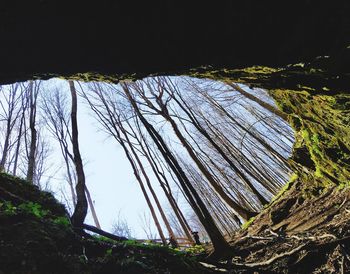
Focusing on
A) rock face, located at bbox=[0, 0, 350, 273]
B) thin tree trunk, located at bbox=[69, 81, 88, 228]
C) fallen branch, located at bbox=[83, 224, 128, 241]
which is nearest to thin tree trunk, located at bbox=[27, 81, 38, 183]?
thin tree trunk, located at bbox=[69, 81, 88, 228]

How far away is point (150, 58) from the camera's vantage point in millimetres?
2479

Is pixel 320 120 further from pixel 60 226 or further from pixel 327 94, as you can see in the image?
pixel 60 226

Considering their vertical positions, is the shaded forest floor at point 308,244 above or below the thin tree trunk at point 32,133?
below

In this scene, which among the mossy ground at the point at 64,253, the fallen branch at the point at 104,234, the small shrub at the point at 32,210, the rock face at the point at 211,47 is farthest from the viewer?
the fallen branch at the point at 104,234

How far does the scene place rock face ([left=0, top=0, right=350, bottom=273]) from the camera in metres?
2.04

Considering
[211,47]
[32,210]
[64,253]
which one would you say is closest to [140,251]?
[64,253]

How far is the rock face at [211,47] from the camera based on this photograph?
2037mm

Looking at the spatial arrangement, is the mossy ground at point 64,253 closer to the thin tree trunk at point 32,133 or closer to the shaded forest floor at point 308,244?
the shaded forest floor at point 308,244

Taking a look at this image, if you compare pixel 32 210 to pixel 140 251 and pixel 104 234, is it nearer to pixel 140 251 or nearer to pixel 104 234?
pixel 104 234

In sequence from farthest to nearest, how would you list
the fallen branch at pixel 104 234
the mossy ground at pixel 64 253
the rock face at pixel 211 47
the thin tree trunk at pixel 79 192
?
the thin tree trunk at pixel 79 192, the fallen branch at pixel 104 234, the mossy ground at pixel 64 253, the rock face at pixel 211 47

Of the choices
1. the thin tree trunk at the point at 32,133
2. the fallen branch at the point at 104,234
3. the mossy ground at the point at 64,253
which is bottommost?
the mossy ground at the point at 64,253

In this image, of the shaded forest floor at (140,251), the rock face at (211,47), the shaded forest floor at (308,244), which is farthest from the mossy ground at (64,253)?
the rock face at (211,47)

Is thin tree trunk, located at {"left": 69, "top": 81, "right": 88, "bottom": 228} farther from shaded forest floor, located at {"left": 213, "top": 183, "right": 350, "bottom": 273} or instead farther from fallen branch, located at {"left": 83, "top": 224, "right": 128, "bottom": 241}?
shaded forest floor, located at {"left": 213, "top": 183, "right": 350, "bottom": 273}

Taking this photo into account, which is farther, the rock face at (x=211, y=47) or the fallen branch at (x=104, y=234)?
the fallen branch at (x=104, y=234)
